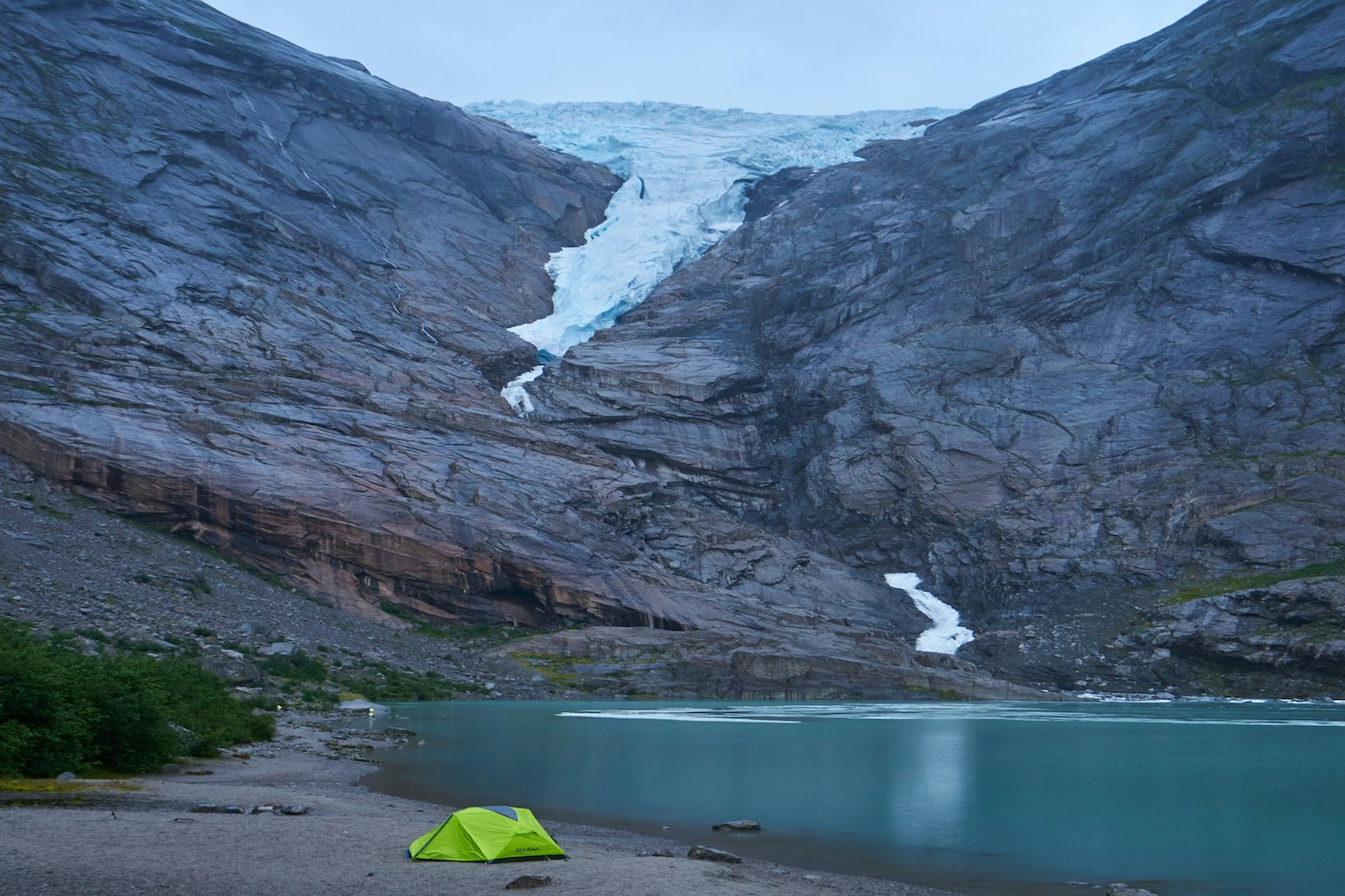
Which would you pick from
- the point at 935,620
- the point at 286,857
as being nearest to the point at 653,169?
the point at 935,620

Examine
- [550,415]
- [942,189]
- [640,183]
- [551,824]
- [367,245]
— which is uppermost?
[640,183]

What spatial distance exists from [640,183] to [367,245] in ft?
173

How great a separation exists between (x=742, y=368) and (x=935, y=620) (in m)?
34.0

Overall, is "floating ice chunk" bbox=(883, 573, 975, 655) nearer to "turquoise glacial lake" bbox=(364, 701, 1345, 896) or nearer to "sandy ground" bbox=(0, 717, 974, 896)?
"turquoise glacial lake" bbox=(364, 701, 1345, 896)

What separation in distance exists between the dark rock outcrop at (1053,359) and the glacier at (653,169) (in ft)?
36.2

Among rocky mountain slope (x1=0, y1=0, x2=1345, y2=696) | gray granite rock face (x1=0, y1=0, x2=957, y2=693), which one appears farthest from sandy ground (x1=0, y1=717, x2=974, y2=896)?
gray granite rock face (x1=0, y1=0, x2=957, y2=693)

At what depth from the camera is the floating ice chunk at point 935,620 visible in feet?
255

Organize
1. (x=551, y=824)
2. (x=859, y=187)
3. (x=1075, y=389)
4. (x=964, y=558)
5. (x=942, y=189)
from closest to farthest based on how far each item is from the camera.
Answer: (x=551, y=824) < (x=964, y=558) < (x=1075, y=389) < (x=942, y=189) < (x=859, y=187)

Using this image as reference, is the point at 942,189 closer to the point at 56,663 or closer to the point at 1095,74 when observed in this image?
the point at 1095,74

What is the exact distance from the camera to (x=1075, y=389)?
91250mm

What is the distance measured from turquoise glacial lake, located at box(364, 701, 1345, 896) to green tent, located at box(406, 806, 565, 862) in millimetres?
4731

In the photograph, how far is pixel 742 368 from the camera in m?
103

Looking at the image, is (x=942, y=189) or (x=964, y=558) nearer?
(x=964, y=558)

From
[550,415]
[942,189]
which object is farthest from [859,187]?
[550,415]
